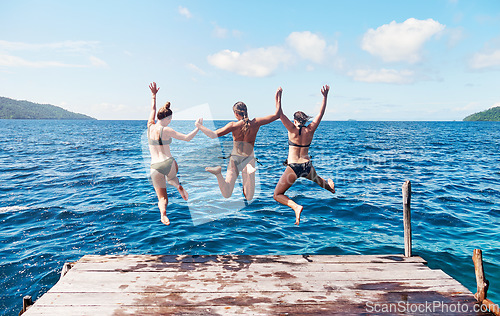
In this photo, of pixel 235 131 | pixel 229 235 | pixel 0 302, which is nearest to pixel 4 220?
pixel 0 302

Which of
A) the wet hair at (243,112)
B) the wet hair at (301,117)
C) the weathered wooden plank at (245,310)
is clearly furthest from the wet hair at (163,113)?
the weathered wooden plank at (245,310)

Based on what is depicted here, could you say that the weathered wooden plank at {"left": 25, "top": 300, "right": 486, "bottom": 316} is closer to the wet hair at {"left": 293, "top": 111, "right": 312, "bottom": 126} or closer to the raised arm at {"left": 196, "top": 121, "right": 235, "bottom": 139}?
the raised arm at {"left": 196, "top": 121, "right": 235, "bottom": 139}

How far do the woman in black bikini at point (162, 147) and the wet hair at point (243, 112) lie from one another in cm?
123

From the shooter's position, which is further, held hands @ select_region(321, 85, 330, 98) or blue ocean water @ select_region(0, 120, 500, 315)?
blue ocean water @ select_region(0, 120, 500, 315)

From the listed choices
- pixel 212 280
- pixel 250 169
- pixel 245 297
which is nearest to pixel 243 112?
pixel 250 169

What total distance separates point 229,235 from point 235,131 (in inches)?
279

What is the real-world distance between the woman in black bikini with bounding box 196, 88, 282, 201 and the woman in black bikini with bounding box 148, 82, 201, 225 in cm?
80

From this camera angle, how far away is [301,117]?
22.5ft

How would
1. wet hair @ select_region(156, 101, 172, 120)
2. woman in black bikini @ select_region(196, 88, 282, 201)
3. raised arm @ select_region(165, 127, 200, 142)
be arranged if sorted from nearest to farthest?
raised arm @ select_region(165, 127, 200, 142) < wet hair @ select_region(156, 101, 172, 120) < woman in black bikini @ select_region(196, 88, 282, 201)

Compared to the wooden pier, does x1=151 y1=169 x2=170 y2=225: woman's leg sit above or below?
above

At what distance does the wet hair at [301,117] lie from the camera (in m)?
6.83

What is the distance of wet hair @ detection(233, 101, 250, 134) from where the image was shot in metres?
6.44

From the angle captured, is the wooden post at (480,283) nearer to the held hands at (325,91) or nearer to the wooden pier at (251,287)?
the wooden pier at (251,287)

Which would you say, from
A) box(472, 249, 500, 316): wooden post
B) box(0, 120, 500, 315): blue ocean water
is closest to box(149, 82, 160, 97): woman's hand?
box(0, 120, 500, 315): blue ocean water
